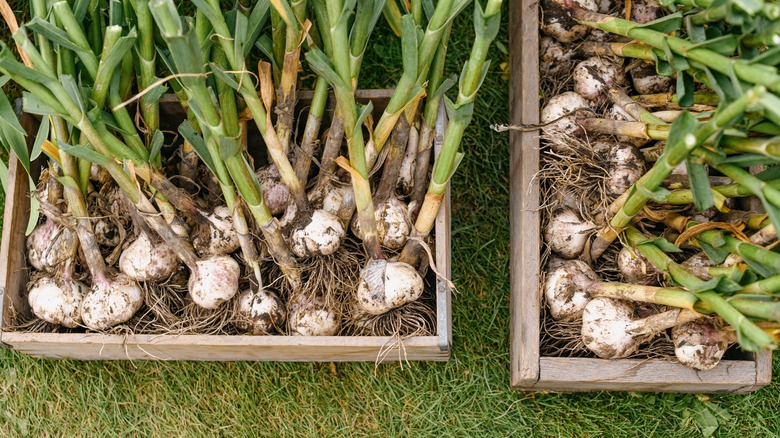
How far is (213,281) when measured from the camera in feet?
4.35

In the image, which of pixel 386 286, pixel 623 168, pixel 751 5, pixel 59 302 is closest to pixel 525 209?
pixel 623 168

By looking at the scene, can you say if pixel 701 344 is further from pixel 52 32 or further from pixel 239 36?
pixel 52 32

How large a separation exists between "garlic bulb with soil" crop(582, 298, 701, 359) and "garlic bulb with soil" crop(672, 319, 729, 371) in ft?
0.11

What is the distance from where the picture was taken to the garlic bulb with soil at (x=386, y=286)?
1.29 m

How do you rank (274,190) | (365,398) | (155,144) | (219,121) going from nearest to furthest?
(219,121) → (155,144) → (274,190) → (365,398)

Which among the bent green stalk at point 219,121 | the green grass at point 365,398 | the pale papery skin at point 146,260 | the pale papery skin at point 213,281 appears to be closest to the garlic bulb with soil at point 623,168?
the green grass at point 365,398

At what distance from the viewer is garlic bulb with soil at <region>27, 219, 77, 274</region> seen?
1.37 m

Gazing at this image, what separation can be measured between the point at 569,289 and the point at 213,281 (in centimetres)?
66

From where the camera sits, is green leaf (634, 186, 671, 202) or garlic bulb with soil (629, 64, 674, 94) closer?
green leaf (634, 186, 671, 202)

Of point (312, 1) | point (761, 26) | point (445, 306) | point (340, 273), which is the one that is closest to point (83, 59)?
point (312, 1)

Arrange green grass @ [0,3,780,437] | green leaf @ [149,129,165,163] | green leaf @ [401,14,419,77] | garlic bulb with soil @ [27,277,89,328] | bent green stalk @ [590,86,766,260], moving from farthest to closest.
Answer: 1. green grass @ [0,3,780,437]
2. garlic bulb with soil @ [27,277,89,328]
3. green leaf @ [149,129,165,163]
4. green leaf @ [401,14,419,77]
5. bent green stalk @ [590,86,766,260]

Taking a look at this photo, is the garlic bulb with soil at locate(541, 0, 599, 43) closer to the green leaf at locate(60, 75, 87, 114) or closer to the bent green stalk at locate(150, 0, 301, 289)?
the bent green stalk at locate(150, 0, 301, 289)

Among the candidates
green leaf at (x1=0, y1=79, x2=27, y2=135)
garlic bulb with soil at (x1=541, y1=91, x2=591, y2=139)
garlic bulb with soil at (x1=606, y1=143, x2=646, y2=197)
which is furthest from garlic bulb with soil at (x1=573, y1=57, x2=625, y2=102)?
green leaf at (x1=0, y1=79, x2=27, y2=135)

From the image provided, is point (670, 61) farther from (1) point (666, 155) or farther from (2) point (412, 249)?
(2) point (412, 249)
